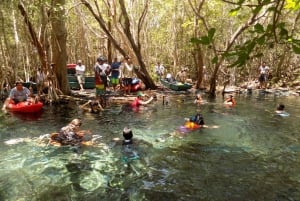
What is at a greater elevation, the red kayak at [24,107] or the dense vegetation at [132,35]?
the dense vegetation at [132,35]

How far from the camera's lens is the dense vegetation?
52.3 feet

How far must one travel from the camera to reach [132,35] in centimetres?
2248

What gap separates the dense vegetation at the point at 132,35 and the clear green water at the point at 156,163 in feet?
11.7

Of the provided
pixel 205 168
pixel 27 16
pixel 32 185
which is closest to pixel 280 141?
pixel 205 168

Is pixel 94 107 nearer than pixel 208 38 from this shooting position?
No

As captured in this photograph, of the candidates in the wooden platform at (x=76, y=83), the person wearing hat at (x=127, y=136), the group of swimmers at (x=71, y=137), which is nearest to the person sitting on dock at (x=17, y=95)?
the group of swimmers at (x=71, y=137)

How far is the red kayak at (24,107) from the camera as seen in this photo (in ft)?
46.1

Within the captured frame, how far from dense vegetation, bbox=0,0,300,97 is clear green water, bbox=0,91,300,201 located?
11.7 ft

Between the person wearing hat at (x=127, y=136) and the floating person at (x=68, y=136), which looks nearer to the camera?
the floating person at (x=68, y=136)

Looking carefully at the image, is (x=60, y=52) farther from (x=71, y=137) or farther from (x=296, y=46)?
(x=296, y=46)

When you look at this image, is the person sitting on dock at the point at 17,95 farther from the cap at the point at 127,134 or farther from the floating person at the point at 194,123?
the floating person at the point at 194,123

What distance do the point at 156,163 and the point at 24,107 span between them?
25.1ft

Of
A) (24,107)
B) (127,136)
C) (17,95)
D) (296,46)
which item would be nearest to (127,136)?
(127,136)

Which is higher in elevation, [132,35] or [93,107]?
[132,35]
